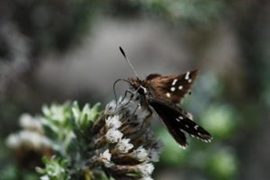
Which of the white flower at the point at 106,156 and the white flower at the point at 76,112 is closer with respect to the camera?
the white flower at the point at 106,156

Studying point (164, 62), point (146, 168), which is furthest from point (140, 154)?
point (164, 62)

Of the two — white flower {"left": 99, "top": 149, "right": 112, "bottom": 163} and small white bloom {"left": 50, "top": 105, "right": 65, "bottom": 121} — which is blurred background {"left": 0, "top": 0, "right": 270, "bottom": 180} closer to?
small white bloom {"left": 50, "top": 105, "right": 65, "bottom": 121}

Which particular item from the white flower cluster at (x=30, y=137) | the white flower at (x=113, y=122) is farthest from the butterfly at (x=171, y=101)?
the white flower cluster at (x=30, y=137)

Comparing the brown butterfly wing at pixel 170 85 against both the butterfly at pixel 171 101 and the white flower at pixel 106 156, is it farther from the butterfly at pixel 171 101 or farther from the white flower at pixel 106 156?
the white flower at pixel 106 156

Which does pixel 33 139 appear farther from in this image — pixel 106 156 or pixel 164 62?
pixel 164 62

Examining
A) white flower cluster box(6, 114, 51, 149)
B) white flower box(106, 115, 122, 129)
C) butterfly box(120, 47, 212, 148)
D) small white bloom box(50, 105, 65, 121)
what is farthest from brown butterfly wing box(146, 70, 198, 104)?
white flower cluster box(6, 114, 51, 149)

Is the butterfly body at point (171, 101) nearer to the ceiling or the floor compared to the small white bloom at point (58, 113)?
nearer to the floor

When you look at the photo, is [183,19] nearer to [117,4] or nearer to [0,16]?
[117,4]
